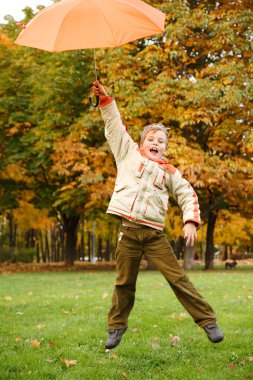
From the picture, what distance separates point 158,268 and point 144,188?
753 millimetres

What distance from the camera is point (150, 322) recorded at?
6.98 meters

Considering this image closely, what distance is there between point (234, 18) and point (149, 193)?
605 inches

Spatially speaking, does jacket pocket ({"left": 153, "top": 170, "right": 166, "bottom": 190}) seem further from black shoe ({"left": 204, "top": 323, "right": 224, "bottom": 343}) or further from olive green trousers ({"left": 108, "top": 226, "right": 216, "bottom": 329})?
black shoe ({"left": 204, "top": 323, "right": 224, "bottom": 343})

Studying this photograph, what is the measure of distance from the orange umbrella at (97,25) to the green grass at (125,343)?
3.10m

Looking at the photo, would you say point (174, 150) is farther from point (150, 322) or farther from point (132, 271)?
point (132, 271)

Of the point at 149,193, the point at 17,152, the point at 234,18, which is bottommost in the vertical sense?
the point at 149,193

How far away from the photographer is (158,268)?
459 cm

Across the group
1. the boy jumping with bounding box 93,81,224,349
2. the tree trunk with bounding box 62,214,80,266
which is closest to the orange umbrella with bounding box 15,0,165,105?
the boy jumping with bounding box 93,81,224,349

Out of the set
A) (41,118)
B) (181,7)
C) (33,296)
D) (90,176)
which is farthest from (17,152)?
(33,296)

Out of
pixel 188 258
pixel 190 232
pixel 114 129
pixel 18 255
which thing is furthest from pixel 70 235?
pixel 190 232

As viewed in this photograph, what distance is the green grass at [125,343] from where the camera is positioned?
4633mm

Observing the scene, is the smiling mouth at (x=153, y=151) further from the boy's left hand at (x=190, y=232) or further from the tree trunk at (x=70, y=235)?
the tree trunk at (x=70, y=235)

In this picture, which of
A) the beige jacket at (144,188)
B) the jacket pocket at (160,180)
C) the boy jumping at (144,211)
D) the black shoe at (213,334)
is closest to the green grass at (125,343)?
the black shoe at (213,334)

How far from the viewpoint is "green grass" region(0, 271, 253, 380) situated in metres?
4.63
